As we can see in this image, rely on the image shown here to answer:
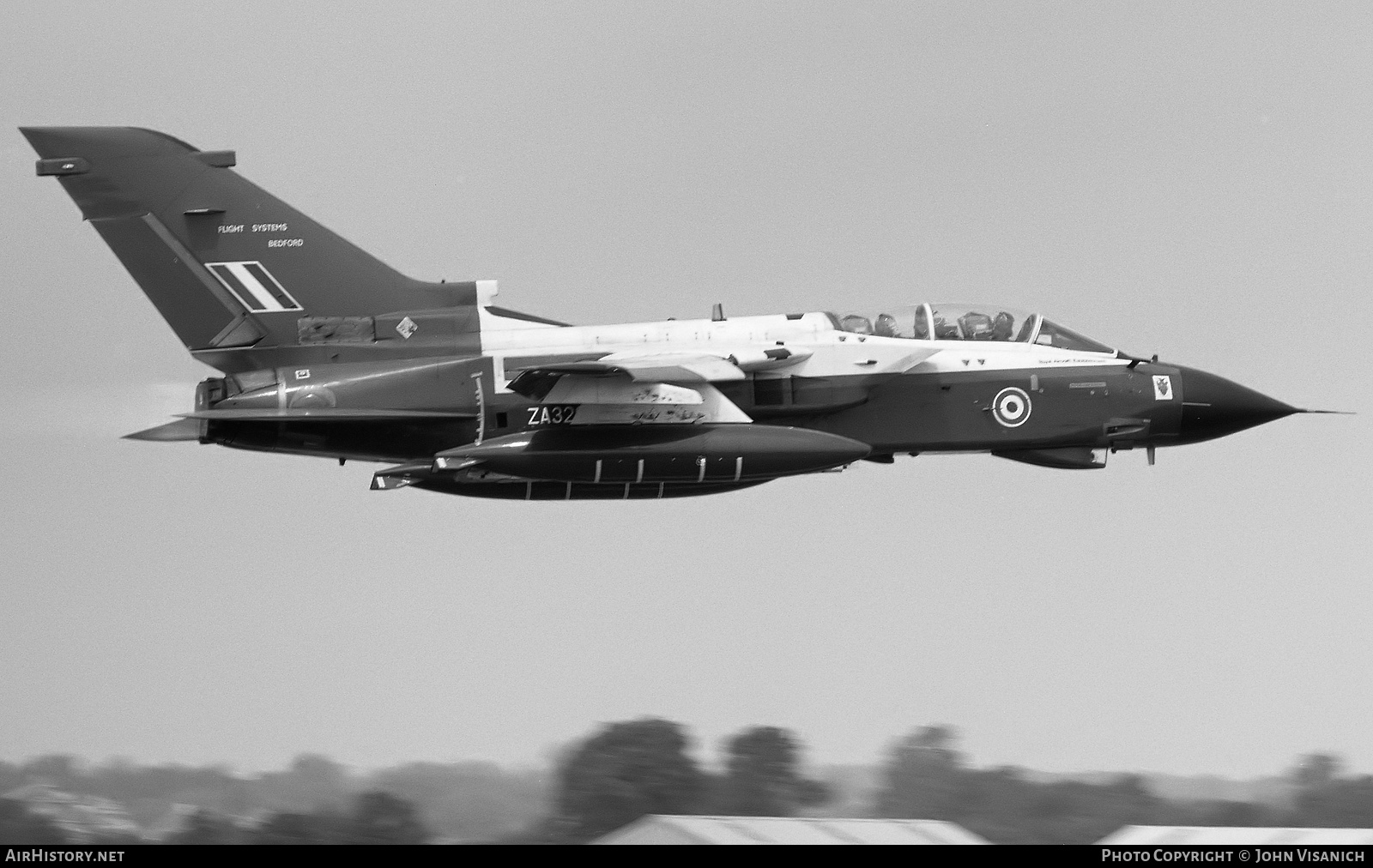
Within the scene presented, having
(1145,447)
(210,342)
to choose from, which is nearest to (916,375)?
(1145,447)

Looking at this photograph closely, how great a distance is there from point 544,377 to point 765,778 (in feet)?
48.0

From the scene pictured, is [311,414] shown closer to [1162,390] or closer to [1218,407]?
[1162,390]

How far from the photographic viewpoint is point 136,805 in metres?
28.7

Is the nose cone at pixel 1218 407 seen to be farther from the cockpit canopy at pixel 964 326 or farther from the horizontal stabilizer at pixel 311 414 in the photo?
the horizontal stabilizer at pixel 311 414

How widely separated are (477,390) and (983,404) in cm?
556

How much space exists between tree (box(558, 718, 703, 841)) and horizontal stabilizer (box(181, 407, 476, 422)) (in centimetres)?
1153

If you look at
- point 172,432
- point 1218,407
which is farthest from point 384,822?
point 1218,407

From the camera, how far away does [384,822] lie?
28.9 meters

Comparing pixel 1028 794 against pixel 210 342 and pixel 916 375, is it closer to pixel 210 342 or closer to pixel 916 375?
pixel 916 375

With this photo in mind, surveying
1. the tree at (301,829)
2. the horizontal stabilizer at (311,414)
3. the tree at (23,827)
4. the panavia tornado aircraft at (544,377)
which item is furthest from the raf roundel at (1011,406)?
the tree at (23,827)

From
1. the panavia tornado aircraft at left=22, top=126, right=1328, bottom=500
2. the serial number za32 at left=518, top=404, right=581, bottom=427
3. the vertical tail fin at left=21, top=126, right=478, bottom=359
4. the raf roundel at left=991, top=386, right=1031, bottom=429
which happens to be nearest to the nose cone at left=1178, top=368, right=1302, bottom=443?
the panavia tornado aircraft at left=22, top=126, right=1328, bottom=500

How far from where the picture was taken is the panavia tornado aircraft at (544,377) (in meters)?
19.7
